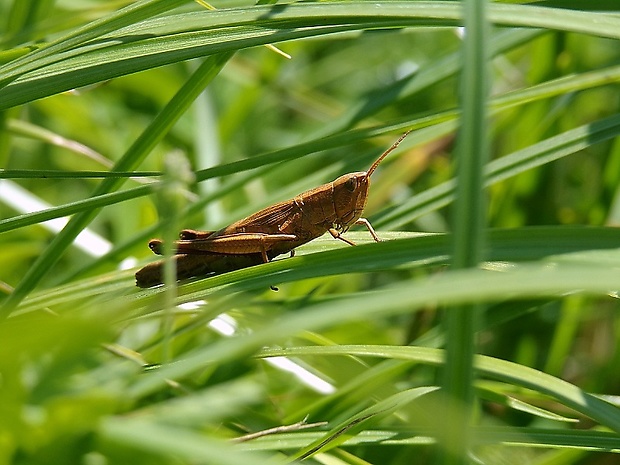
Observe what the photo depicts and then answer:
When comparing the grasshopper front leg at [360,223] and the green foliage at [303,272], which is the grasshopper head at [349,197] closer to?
the grasshopper front leg at [360,223]

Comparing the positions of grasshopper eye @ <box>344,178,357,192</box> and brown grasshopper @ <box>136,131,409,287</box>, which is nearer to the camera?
brown grasshopper @ <box>136,131,409,287</box>

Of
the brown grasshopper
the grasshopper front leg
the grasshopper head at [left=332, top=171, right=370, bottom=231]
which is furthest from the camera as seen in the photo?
the grasshopper head at [left=332, top=171, right=370, bottom=231]

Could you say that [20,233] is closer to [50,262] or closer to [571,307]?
[50,262]

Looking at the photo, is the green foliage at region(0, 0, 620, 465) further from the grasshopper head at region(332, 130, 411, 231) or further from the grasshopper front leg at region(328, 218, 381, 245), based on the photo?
the grasshopper head at region(332, 130, 411, 231)

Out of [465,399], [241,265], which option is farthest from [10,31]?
[465,399]

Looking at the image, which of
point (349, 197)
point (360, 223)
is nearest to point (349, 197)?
point (349, 197)

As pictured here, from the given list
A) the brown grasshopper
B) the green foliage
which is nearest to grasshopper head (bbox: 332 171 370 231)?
the brown grasshopper

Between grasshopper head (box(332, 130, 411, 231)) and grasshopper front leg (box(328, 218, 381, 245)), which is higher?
grasshopper head (box(332, 130, 411, 231))

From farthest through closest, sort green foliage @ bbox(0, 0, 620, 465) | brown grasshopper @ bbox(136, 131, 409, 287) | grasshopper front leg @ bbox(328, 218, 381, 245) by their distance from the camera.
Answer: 1. brown grasshopper @ bbox(136, 131, 409, 287)
2. grasshopper front leg @ bbox(328, 218, 381, 245)
3. green foliage @ bbox(0, 0, 620, 465)
